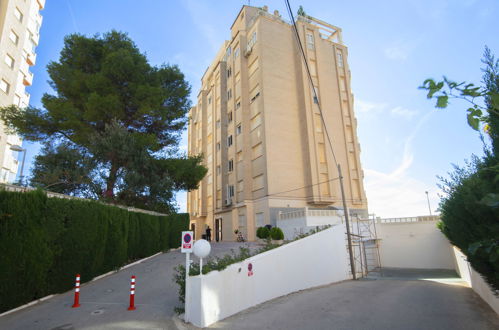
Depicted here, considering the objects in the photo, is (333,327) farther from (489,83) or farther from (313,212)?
(313,212)

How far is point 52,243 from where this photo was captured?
28.8 feet

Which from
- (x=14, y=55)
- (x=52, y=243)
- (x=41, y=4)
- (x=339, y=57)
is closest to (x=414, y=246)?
(x=339, y=57)

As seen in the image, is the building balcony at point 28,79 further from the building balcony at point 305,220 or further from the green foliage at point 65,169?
the building balcony at point 305,220

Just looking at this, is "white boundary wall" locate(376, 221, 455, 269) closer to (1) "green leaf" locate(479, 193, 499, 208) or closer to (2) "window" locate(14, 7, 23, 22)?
(1) "green leaf" locate(479, 193, 499, 208)

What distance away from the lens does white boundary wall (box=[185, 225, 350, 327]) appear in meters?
6.22

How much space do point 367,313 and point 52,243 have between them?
927cm

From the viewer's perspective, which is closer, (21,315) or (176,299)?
(21,315)

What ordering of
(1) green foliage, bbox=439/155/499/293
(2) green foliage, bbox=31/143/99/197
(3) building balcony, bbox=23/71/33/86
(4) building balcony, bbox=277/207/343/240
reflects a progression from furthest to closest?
(3) building balcony, bbox=23/71/33/86
(4) building balcony, bbox=277/207/343/240
(2) green foliage, bbox=31/143/99/197
(1) green foliage, bbox=439/155/499/293

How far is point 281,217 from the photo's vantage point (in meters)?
25.4

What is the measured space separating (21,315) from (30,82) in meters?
33.8

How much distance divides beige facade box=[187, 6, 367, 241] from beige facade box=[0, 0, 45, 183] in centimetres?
1837

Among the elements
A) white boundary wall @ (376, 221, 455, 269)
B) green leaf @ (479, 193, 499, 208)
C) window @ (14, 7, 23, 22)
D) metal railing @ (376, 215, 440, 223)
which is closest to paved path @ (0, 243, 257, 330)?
green leaf @ (479, 193, 499, 208)

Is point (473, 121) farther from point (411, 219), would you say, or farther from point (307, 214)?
point (411, 219)

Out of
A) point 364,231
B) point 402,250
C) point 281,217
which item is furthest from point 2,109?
point 402,250
